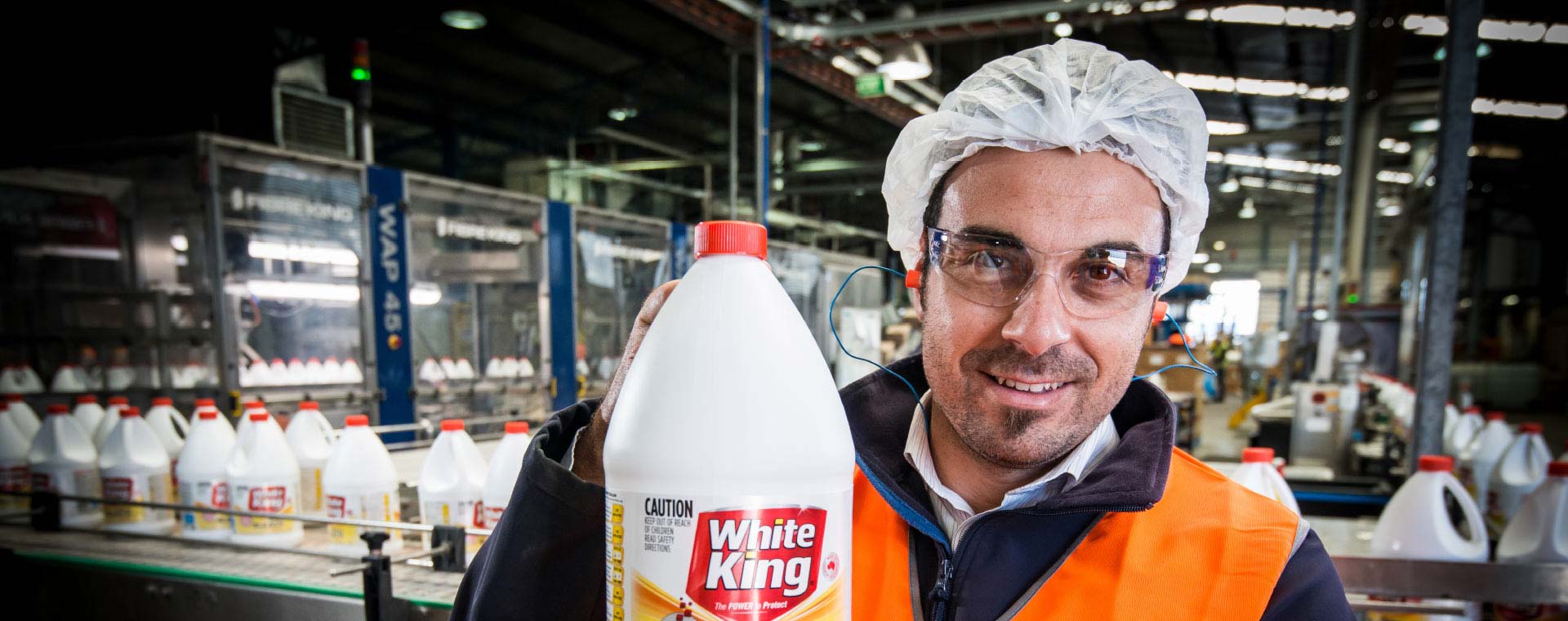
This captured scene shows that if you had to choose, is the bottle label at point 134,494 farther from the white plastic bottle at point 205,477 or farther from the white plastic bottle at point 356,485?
the white plastic bottle at point 356,485

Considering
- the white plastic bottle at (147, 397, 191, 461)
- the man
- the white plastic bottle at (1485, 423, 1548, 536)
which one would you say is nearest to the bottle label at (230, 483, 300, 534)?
the white plastic bottle at (147, 397, 191, 461)

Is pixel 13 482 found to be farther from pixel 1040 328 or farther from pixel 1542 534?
pixel 1542 534

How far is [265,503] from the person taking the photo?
6.42ft

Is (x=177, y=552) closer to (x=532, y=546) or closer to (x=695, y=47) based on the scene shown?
(x=532, y=546)

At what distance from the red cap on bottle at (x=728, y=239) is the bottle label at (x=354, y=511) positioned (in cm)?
149

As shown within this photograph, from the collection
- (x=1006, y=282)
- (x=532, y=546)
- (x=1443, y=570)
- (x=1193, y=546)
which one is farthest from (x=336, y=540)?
(x=1443, y=570)

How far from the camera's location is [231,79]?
233 inches

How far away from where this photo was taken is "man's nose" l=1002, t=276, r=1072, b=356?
41.1 inches

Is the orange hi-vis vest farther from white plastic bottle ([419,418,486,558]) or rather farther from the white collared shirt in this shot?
white plastic bottle ([419,418,486,558])

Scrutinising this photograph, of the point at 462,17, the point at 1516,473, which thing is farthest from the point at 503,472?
the point at 462,17

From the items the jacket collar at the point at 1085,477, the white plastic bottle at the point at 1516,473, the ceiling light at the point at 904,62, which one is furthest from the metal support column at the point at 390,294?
the white plastic bottle at the point at 1516,473

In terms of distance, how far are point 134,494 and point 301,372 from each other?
2.05 m

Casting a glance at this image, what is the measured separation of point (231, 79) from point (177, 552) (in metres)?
5.37

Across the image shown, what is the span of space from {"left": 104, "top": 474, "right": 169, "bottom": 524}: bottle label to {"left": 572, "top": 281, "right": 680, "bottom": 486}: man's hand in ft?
6.39
